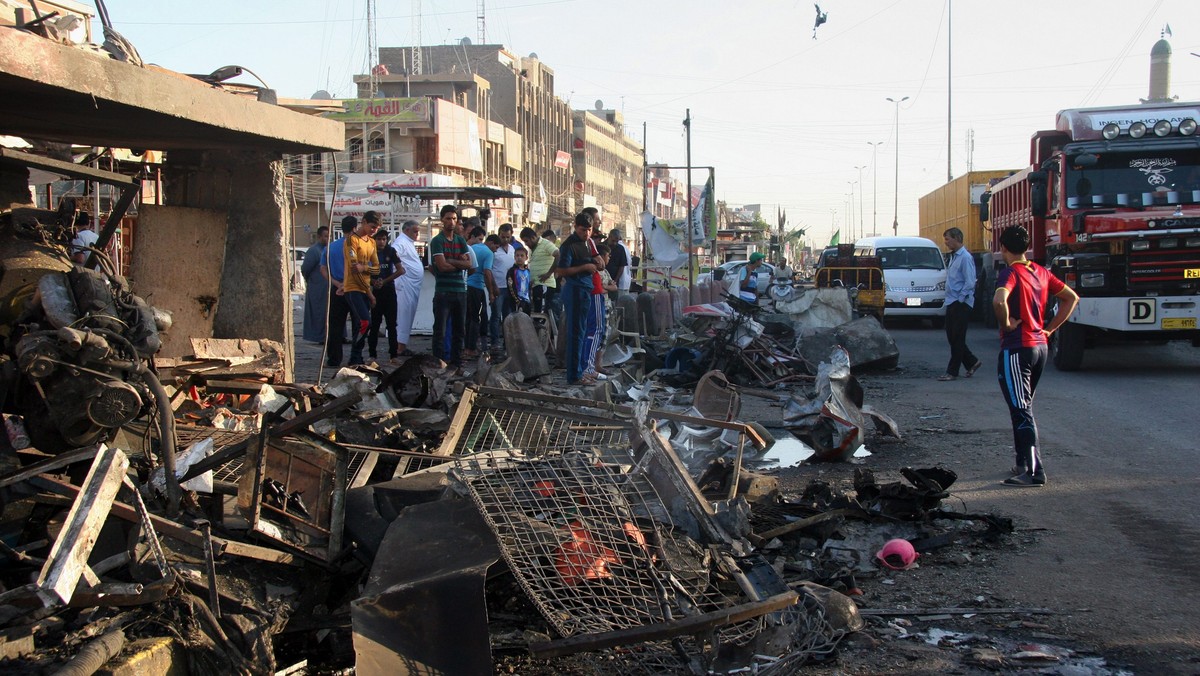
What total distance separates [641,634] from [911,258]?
61.5 feet

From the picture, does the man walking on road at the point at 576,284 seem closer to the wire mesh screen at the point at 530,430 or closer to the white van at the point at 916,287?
the wire mesh screen at the point at 530,430

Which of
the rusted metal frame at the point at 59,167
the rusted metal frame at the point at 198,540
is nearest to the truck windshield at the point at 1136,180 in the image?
the rusted metal frame at the point at 59,167

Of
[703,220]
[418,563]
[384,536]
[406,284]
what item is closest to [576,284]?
[406,284]

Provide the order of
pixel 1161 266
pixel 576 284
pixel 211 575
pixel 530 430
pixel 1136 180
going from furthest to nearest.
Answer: pixel 1136 180 → pixel 1161 266 → pixel 576 284 → pixel 530 430 → pixel 211 575

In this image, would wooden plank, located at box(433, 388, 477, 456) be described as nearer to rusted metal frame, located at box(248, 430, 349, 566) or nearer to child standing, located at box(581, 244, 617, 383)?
rusted metal frame, located at box(248, 430, 349, 566)

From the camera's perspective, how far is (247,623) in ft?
11.7

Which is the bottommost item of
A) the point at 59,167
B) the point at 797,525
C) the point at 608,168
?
the point at 797,525

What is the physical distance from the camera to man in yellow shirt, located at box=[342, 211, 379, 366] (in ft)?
34.9

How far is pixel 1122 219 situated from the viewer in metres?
11.5

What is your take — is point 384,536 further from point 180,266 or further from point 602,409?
point 180,266

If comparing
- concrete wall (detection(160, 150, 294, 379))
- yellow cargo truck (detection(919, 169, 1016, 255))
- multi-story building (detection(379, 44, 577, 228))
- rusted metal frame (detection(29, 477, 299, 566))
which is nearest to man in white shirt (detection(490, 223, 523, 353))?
concrete wall (detection(160, 150, 294, 379))

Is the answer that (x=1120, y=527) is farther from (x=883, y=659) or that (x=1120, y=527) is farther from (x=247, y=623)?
(x=247, y=623)

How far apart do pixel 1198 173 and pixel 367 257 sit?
34.4 ft

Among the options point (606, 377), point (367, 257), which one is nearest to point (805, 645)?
point (606, 377)
